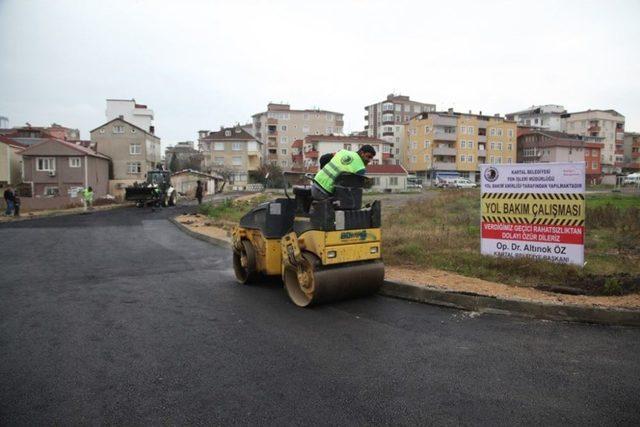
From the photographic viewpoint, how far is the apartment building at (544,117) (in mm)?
106938

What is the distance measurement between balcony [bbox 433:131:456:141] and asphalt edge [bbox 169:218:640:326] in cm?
7773

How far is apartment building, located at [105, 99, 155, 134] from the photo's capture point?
68938 mm

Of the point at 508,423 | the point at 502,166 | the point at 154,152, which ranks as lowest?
the point at 508,423

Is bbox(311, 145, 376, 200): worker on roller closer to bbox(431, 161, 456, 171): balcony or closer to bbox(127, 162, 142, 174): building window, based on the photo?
bbox(127, 162, 142, 174): building window

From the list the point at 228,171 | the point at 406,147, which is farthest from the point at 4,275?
the point at 406,147

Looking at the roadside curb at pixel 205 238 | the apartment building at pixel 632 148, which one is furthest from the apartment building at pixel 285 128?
the roadside curb at pixel 205 238

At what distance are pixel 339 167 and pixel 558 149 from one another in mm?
86939

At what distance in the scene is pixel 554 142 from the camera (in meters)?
81.9

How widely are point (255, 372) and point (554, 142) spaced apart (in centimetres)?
8917

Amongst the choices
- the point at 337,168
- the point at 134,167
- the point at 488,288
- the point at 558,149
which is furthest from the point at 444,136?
the point at 337,168

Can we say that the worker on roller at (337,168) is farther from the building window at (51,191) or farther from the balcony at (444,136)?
the balcony at (444,136)

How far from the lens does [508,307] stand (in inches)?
237

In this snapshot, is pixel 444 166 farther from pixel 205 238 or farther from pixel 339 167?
pixel 339 167

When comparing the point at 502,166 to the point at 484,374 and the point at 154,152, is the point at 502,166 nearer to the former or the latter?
the point at 484,374
